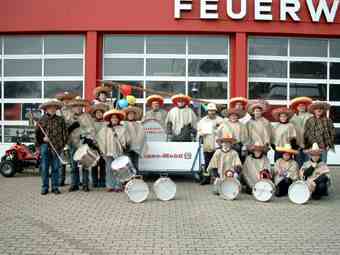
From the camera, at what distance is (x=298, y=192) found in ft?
30.1

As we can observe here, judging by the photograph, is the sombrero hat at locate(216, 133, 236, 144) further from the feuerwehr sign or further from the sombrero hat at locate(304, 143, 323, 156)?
the feuerwehr sign

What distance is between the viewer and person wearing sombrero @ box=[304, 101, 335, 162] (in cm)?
1058

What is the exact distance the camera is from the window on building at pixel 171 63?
16.1 m

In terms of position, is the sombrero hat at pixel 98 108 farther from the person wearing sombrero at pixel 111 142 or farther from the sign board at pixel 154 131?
the sign board at pixel 154 131

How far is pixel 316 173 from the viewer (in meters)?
9.84

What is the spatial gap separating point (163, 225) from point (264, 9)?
1005cm

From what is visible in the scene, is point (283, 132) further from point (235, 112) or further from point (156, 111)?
point (156, 111)

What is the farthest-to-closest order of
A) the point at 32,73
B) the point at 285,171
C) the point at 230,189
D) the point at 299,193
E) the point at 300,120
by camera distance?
1. the point at 32,73
2. the point at 300,120
3. the point at 285,171
4. the point at 230,189
5. the point at 299,193

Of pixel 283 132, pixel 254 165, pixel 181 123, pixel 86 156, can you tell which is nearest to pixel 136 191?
pixel 86 156

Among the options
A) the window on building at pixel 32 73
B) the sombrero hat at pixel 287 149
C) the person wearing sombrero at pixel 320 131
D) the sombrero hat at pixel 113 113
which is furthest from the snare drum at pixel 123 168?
the window on building at pixel 32 73

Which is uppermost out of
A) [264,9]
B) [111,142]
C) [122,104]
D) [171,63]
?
[264,9]

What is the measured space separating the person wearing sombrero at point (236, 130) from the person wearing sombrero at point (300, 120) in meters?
1.13

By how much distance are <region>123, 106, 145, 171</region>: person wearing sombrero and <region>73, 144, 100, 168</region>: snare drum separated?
3.14ft

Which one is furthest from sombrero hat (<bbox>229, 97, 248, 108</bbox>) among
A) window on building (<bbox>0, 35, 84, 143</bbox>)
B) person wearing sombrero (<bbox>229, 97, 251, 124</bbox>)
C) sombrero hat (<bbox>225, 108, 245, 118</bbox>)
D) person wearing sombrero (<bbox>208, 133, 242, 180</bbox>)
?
window on building (<bbox>0, 35, 84, 143</bbox>)
